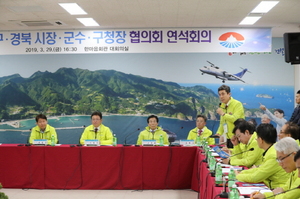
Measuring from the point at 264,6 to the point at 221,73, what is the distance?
1.94 metres

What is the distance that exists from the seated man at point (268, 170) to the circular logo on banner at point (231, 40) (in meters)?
4.16

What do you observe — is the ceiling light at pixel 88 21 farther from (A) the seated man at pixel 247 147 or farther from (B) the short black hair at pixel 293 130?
(B) the short black hair at pixel 293 130

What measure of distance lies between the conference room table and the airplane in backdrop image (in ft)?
8.96

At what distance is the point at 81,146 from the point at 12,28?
11.4 feet

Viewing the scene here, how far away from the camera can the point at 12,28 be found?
7.04m

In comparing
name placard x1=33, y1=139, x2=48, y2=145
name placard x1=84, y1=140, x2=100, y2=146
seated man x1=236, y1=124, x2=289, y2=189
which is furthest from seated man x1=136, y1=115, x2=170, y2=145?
seated man x1=236, y1=124, x2=289, y2=189

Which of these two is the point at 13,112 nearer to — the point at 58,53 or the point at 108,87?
the point at 58,53

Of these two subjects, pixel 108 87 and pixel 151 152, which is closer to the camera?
pixel 151 152

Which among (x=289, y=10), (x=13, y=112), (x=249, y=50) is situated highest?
(x=289, y=10)

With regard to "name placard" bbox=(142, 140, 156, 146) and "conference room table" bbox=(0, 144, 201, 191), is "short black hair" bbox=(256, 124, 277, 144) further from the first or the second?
"name placard" bbox=(142, 140, 156, 146)

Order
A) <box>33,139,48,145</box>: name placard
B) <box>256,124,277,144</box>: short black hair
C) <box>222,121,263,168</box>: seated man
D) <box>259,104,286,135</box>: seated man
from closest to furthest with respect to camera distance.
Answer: <box>256,124,277,144</box>: short black hair < <box>222,121,263,168</box>: seated man < <box>33,139,48,145</box>: name placard < <box>259,104,286,135</box>: seated man

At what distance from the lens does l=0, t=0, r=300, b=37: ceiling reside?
5336mm

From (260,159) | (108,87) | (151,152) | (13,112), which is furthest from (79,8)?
(260,159)

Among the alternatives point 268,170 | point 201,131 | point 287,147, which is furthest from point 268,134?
point 201,131
